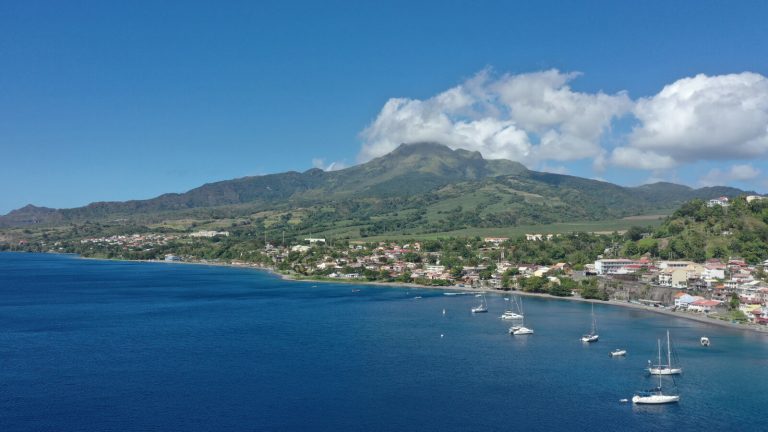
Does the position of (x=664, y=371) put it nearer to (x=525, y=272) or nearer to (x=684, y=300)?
(x=684, y=300)

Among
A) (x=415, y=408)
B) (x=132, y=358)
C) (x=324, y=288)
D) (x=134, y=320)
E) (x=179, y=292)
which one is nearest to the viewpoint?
(x=415, y=408)

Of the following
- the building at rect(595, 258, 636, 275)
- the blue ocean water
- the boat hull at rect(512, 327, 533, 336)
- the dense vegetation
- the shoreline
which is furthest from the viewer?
the building at rect(595, 258, 636, 275)

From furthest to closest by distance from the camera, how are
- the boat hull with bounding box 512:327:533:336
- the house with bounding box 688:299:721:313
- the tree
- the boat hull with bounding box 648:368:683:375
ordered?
the house with bounding box 688:299:721:313
the tree
the boat hull with bounding box 512:327:533:336
the boat hull with bounding box 648:368:683:375

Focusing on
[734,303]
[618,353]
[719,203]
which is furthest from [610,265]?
[618,353]

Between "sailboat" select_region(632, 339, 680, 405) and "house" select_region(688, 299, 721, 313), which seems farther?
"house" select_region(688, 299, 721, 313)

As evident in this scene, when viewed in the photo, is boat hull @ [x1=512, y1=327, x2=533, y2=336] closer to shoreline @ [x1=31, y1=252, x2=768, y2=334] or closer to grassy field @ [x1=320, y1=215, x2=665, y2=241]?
shoreline @ [x1=31, y1=252, x2=768, y2=334]

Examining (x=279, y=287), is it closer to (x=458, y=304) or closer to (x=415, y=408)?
(x=458, y=304)

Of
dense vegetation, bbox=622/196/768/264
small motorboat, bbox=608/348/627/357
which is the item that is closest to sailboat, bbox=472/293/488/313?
small motorboat, bbox=608/348/627/357

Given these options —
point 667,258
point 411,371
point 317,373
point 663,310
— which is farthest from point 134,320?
point 667,258

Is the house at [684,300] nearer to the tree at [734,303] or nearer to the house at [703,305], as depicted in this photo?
the house at [703,305]
